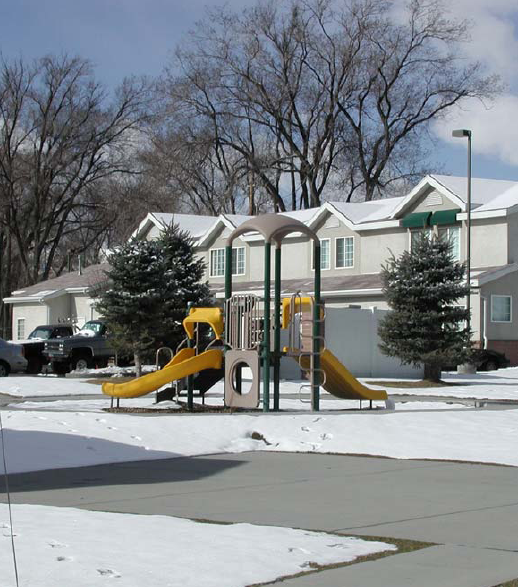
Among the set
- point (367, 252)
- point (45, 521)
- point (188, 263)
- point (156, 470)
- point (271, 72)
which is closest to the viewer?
A: point (45, 521)

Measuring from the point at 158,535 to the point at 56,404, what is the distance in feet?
49.4

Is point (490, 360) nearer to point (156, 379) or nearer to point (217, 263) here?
point (217, 263)

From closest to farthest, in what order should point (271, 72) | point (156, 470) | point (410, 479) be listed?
1. point (410, 479)
2. point (156, 470)
3. point (271, 72)

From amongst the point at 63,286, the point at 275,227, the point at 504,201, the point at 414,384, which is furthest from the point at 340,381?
the point at 63,286

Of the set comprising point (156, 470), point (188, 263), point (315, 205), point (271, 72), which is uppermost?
point (271, 72)

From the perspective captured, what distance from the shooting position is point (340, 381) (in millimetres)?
23031

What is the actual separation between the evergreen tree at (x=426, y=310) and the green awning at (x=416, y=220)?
37.5ft

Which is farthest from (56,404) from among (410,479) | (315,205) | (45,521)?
(315,205)

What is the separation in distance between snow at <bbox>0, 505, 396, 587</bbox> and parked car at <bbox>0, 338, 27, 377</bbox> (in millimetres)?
27642

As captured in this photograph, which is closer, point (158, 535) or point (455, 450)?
point (158, 535)

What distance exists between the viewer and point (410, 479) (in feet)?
43.3

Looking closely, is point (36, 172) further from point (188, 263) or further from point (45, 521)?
point (45, 521)

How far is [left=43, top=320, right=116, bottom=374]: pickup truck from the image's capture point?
40812 millimetres

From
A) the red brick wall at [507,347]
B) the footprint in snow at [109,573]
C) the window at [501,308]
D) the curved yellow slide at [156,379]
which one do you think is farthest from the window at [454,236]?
the footprint in snow at [109,573]
